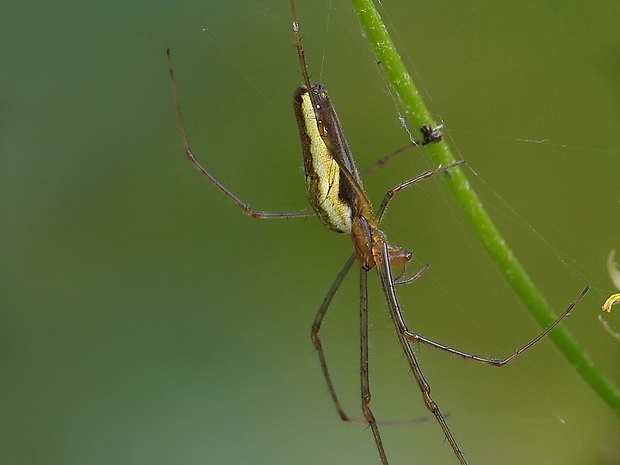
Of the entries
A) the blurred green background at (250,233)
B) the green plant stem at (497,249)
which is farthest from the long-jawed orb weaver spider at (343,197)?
the blurred green background at (250,233)

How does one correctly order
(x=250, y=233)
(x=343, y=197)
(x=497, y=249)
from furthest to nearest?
1. (x=250, y=233)
2. (x=343, y=197)
3. (x=497, y=249)

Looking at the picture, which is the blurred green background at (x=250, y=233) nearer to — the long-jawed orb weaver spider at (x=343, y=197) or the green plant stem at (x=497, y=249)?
the long-jawed orb weaver spider at (x=343, y=197)

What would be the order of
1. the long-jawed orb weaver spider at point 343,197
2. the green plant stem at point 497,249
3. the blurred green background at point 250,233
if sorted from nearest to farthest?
the green plant stem at point 497,249 < the long-jawed orb weaver spider at point 343,197 < the blurred green background at point 250,233

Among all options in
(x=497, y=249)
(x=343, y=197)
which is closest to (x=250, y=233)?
(x=343, y=197)

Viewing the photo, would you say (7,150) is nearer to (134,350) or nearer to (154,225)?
(154,225)

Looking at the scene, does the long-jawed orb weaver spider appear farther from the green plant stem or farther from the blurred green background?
the blurred green background

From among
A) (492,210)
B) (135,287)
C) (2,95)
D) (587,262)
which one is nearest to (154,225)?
(135,287)

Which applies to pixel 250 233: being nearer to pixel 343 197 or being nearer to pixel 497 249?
pixel 343 197

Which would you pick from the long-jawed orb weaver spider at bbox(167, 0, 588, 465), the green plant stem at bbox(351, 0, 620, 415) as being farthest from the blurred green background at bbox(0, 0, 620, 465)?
the green plant stem at bbox(351, 0, 620, 415)

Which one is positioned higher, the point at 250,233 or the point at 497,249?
the point at 250,233
